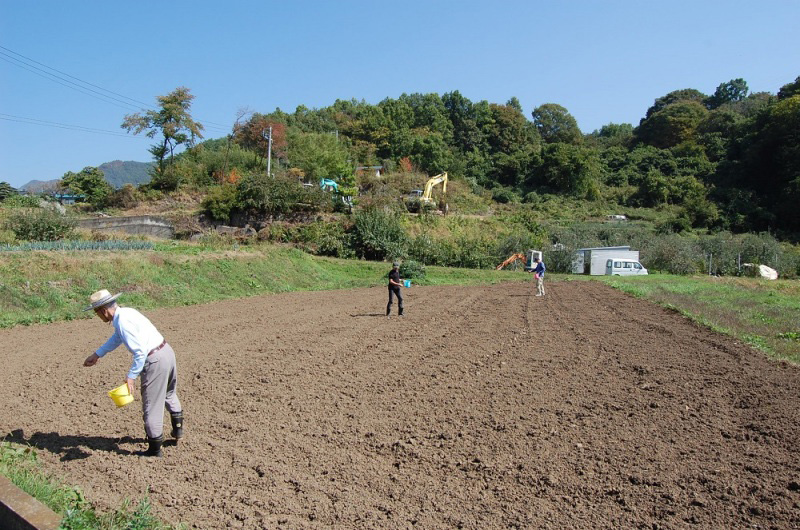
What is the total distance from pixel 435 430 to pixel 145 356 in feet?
10.8

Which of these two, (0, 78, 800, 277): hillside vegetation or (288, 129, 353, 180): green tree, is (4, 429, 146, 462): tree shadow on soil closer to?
(0, 78, 800, 277): hillside vegetation

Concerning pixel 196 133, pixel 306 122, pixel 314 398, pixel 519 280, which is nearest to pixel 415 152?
pixel 306 122

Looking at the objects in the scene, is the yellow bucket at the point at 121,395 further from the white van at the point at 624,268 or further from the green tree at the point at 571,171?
the green tree at the point at 571,171

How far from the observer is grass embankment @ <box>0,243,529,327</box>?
16016 millimetres

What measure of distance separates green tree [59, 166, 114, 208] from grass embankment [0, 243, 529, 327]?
19926mm

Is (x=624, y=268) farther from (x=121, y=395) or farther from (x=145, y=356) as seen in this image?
(x=121, y=395)

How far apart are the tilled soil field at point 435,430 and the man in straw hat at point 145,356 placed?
416 millimetres

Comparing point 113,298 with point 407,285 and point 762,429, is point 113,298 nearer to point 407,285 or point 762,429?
point 762,429

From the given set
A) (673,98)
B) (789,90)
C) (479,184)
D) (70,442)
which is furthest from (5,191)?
(673,98)

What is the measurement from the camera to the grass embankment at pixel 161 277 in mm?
16016

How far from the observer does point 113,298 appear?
19.5 ft

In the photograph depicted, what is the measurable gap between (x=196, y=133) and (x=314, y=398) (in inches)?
1887

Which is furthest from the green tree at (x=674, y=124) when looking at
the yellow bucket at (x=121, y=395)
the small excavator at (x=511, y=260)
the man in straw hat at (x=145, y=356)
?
the yellow bucket at (x=121, y=395)

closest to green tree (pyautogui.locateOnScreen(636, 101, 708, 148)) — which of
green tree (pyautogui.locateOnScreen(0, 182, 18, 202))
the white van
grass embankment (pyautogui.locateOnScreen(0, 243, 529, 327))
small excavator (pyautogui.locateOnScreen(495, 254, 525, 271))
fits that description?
the white van
